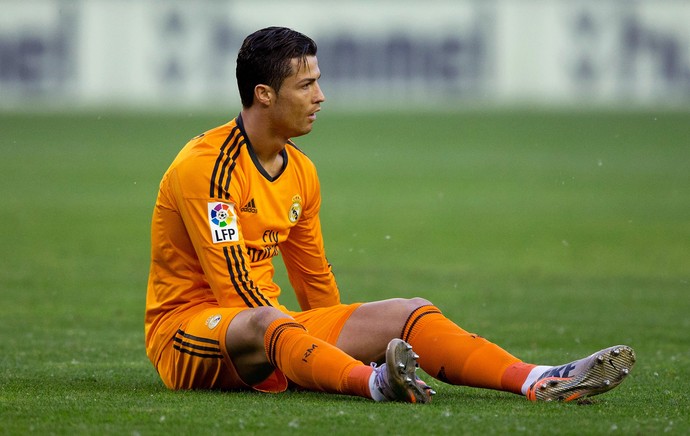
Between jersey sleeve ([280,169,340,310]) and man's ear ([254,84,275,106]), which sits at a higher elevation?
man's ear ([254,84,275,106])

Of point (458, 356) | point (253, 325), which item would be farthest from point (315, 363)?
point (458, 356)

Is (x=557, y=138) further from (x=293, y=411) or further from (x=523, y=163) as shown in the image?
(x=293, y=411)

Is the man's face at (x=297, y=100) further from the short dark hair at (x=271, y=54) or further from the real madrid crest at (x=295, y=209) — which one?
the real madrid crest at (x=295, y=209)

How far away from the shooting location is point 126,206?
20438 mm

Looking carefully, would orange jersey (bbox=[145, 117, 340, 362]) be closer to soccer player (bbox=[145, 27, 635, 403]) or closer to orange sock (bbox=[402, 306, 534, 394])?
soccer player (bbox=[145, 27, 635, 403])

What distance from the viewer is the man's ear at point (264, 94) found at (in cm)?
598

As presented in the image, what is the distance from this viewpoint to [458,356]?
5.59 metres

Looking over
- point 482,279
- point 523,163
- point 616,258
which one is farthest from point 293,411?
point 523,163

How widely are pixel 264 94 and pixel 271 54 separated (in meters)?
0.19

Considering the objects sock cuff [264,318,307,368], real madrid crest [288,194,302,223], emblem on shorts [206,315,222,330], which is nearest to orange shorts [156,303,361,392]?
emblem on shorts [206,315,222,330]

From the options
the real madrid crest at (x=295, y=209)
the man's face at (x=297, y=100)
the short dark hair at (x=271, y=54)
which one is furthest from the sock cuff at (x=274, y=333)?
the short dark hair at (x=271, y=54)

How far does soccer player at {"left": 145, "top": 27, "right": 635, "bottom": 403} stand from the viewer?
17.7ft

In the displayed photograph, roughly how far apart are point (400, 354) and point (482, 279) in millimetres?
7604

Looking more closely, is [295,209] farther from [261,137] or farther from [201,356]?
[201,356]
